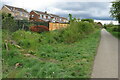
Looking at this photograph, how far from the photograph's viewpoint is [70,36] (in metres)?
11.4

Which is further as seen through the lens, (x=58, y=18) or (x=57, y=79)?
(x=58, y=18)

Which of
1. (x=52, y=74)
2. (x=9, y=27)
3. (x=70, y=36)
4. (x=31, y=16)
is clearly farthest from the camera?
(x=31, y=16)

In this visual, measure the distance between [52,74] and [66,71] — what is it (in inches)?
22.4

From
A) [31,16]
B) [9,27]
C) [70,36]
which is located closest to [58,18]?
[31,16]

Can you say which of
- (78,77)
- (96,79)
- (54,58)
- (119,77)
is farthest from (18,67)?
(119,77)

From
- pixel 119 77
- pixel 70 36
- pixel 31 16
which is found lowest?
pixel 119 77

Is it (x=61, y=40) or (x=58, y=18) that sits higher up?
(x=58, y=18)

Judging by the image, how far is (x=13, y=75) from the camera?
4.05 meters

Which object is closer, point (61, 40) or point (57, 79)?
point (57, 79)

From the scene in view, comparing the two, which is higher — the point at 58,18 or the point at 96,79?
the point at 58,18

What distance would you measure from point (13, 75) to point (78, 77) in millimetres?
2065

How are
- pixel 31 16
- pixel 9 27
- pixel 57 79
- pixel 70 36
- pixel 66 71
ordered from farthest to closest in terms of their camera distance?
pixel 31 16, pixel 70 36, pixel 9 27, pixel 66 71, pixel 57 79

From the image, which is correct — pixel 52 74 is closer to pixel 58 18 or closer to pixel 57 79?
pixel 57 79

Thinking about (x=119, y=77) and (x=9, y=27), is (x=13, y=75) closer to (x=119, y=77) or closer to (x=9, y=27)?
(x=9, y=27)
